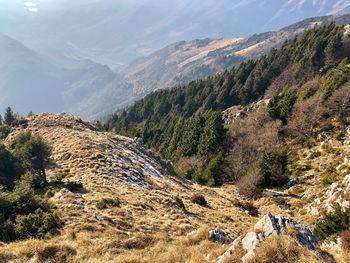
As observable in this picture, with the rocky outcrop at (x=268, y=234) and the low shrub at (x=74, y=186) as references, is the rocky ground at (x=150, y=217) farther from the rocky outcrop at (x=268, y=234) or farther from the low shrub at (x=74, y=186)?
the low shrub at (x=74, y=186)

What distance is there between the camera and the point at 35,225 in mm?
11578

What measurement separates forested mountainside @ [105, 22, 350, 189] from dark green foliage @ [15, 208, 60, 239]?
37533 mm

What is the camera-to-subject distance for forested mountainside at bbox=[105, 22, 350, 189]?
4953 cm

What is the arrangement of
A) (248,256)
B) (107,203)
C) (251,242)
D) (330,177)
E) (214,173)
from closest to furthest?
(248,256)
(251,242)
(107,203)
(330,177)
(214,173)

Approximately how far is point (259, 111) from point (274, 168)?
39.3 metres

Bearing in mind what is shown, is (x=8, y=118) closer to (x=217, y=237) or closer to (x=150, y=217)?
(x=150, y=217)

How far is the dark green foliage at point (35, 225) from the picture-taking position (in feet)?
36.0

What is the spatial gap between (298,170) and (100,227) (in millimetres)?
37942

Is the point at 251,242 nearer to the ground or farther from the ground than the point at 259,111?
nearer to the ground

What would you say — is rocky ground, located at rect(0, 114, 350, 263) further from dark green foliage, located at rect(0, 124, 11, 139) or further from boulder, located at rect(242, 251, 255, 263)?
dark green foliage, located at rect(0, 124, 11, 139)

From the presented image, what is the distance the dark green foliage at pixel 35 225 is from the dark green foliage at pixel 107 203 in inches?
155

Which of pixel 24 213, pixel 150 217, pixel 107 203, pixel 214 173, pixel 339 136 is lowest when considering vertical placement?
pixel 214 173

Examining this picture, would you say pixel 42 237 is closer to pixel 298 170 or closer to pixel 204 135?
pixel 298 170

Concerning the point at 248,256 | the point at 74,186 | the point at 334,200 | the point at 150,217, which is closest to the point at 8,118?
the point at 74,186
